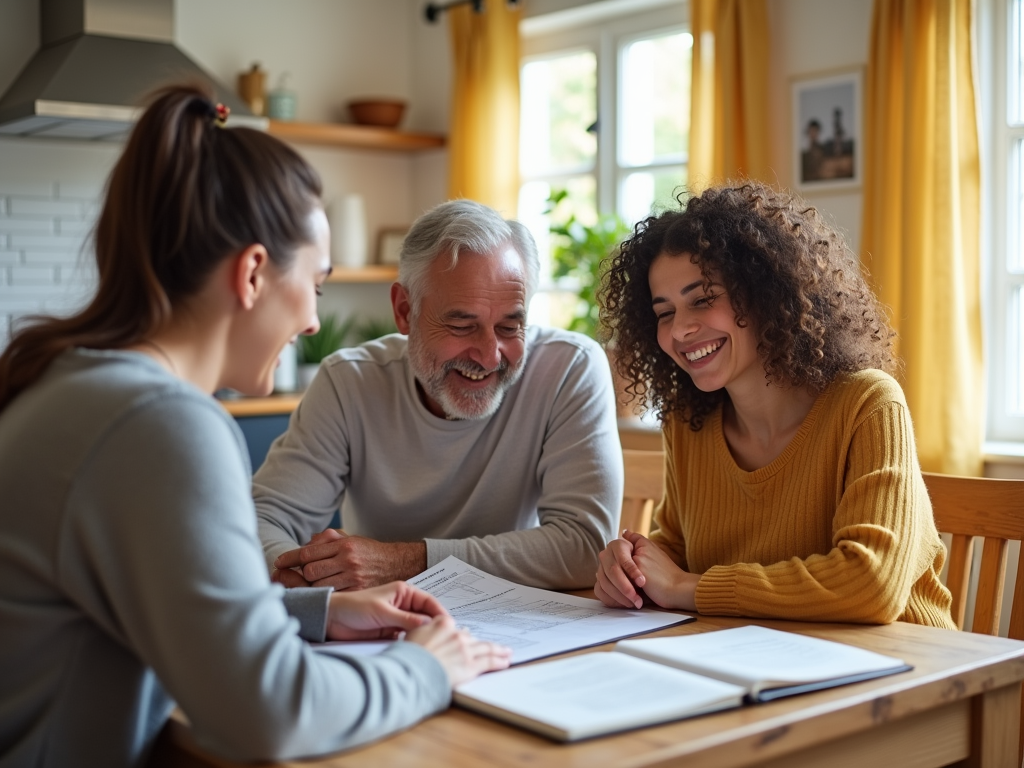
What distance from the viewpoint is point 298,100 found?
509cm

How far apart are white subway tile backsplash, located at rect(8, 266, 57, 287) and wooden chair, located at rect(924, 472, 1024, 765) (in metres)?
3.58

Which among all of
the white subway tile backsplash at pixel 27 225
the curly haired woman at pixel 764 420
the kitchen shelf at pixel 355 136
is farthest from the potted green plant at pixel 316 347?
the curly haired woman at pixel 764 420

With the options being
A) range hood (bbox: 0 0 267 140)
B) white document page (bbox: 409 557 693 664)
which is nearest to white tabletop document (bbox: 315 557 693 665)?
white document page (bbox: 409 557 693 664)

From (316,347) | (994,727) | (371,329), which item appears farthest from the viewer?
(371,329)

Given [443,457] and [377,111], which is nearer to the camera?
[443,457]

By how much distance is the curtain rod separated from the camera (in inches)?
187

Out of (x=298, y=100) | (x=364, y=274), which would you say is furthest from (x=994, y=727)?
(x=298, y=100)

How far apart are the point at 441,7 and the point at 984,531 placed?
3.88 meters

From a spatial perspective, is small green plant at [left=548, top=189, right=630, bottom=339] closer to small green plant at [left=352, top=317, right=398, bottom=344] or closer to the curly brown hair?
small green plant at [left=352, top=317, right=398, bottom=344]

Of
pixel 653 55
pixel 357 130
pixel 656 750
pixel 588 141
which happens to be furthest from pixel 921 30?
pixel 656 750

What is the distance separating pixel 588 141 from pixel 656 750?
159 inches

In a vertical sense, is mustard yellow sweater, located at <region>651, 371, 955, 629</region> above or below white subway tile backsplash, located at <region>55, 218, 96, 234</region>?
below

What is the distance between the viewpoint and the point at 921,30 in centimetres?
330

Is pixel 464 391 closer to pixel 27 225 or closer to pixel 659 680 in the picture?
pixel 659 680
